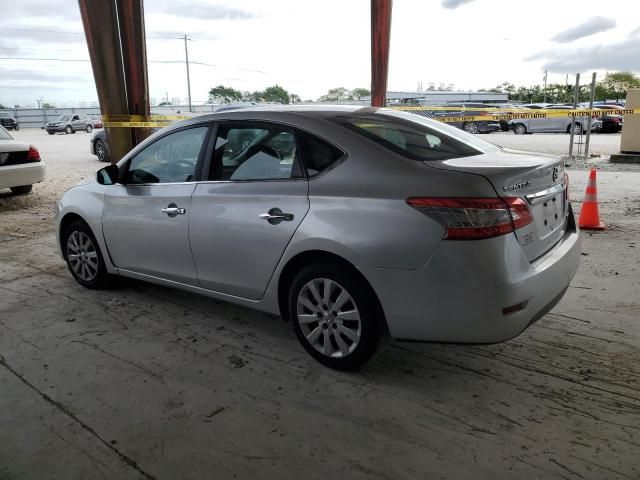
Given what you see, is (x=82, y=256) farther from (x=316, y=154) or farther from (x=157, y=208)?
(x=316, y=154)

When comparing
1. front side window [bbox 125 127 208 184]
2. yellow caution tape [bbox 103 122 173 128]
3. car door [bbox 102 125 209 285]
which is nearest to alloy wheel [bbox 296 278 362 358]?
car door [bbox 102 125 209 285]

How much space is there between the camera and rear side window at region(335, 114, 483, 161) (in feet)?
10.1

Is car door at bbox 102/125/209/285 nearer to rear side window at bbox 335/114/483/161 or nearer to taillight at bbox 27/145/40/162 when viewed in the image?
rear side window at bbox 335/114/483/161

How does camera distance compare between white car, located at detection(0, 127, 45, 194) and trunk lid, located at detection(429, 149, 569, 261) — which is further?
white car, located at detection(0, 127, 45, 194)

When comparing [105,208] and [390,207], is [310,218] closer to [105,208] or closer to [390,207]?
[390,207]

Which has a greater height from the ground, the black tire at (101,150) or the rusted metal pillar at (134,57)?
the rusted metal pillar at (134,57)

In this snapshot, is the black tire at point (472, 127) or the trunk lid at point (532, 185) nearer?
the trunk lid at point (532, 185)

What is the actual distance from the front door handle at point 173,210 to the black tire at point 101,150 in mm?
13795

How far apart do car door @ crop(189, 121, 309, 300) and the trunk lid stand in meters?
0.92

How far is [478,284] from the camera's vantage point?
2.65m

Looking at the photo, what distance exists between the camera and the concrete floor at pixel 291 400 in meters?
2.45

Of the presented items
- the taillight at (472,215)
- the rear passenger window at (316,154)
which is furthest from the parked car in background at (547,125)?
the taillight at (472,215)

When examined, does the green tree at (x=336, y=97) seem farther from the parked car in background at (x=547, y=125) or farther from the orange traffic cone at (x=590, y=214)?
the orange traffic cone at (x=590, y=214)

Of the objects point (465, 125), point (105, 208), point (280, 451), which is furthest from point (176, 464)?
point (465, 125)
